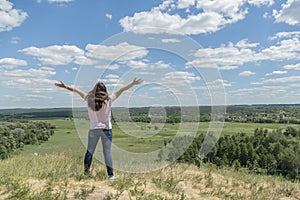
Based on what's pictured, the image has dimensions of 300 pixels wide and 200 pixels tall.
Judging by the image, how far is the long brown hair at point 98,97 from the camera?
5582 millimetres

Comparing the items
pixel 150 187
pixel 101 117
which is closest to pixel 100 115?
pixel 101 117

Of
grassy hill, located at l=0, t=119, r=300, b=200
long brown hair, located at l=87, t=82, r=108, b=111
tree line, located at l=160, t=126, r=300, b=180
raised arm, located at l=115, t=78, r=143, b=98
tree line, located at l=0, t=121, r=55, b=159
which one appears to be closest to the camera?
grassy hill, located at l=0, t=119, r=300, b=200

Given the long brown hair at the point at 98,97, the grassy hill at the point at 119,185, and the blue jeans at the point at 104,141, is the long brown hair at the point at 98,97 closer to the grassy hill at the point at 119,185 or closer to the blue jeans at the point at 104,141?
the blue jeans at the point at 104,141

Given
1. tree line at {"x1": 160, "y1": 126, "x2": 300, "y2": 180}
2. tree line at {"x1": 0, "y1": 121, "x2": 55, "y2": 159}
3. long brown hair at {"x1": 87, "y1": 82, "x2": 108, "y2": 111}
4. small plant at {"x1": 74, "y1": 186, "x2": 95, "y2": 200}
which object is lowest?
tree line at {"x1": 160, "y1": 126, "x2": 300, "y2": 180}

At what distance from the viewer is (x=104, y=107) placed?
562cm

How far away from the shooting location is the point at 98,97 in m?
5.61

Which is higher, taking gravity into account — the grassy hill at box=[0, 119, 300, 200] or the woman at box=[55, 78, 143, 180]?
the woman at box=[55, 78, 143, 180]

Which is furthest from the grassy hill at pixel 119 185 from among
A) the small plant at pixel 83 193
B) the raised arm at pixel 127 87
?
the raised arm at pixel 127 87

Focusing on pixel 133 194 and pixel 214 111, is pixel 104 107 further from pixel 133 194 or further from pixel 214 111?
pixel 214 111

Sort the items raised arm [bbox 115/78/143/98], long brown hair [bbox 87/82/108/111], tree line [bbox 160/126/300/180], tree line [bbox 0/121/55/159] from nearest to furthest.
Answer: long brown hair [bbox 87/82/108/111] → raised arm [bbox 115/78/143/98] → tree line [bbox 0/121/55/159] → tree line [bbox 160/126/300/180]

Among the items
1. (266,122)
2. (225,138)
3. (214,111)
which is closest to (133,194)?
(214,111)

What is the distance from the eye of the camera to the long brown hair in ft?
18.3

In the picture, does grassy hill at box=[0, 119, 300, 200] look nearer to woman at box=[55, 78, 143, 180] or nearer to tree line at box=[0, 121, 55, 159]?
woman at box=[55, 78, 143, 180]

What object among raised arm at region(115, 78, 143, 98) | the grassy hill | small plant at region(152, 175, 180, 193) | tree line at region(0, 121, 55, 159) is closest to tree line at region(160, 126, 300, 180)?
tree line at region(0, 121, 55, 159)
